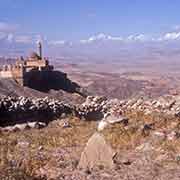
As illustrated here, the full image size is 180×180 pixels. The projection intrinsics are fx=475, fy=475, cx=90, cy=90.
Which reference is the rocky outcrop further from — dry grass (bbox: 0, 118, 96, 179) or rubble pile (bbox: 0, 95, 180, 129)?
dry grass (bbox: 0, 118, 96, 179)

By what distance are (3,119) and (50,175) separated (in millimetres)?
6576

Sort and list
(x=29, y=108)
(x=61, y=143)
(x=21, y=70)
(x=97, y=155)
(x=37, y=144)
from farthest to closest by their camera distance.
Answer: (x=21, y=70) < (x=29, y=108) < (x=61, y=143) < (x=37, y=144) < (x=97, y=155)

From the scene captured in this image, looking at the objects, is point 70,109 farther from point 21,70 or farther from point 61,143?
point 21,70

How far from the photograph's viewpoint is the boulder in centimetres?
804

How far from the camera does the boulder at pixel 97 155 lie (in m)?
8.04

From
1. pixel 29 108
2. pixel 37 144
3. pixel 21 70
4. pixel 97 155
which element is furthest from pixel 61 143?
pixel 21 70

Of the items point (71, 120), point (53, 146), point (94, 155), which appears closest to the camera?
point (94, 155)

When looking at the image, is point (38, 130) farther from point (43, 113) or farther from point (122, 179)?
point (122, 179)

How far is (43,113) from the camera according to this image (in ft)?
48.1

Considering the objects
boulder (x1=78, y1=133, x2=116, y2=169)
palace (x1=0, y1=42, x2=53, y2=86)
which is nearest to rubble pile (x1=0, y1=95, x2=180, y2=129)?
boulder (x1=78, y1=133, x2=116, y2=169)

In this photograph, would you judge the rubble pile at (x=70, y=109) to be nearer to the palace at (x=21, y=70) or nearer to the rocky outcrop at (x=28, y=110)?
the rocky outcrop at (x=28, y=110)

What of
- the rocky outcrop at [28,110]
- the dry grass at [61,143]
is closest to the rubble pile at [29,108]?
the rocky outcrop at [28,110]

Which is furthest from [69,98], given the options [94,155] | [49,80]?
[94,155]

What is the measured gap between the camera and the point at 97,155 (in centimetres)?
815
